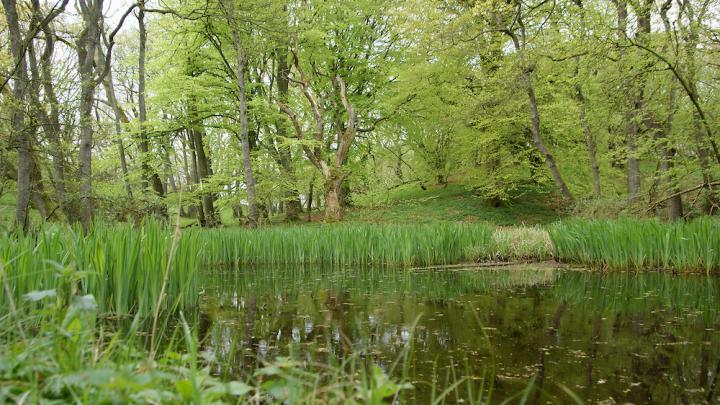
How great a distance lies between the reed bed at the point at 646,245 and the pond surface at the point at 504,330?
0.34 m

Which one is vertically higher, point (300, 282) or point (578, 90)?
point (578, 90)

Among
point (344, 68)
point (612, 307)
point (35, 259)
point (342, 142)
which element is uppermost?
point (344, 68)

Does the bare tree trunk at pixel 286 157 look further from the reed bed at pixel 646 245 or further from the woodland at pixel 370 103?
the reed bed at pixel 646 245

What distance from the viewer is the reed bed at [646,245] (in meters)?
5.59

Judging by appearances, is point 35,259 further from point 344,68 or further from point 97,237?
point 344,68

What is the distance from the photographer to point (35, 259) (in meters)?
2.82

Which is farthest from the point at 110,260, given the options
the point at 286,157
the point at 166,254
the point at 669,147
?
the point at 286,157

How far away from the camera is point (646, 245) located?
5.98 metres

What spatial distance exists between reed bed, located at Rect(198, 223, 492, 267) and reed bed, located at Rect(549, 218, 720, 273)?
1.49m

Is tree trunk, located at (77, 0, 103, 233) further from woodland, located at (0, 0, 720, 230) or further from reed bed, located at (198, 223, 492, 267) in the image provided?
reed bed, located at (198, 223, 492, 267)

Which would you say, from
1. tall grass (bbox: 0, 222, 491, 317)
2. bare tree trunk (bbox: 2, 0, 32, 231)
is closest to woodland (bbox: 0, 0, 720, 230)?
bare tree trunk (bbox: 2, 0, 32, 231)

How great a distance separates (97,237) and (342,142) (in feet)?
35.4

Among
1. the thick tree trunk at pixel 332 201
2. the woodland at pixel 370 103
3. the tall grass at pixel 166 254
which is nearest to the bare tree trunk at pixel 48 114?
the woodland at pixel 370 103

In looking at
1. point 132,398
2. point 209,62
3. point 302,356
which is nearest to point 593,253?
point 302,356
